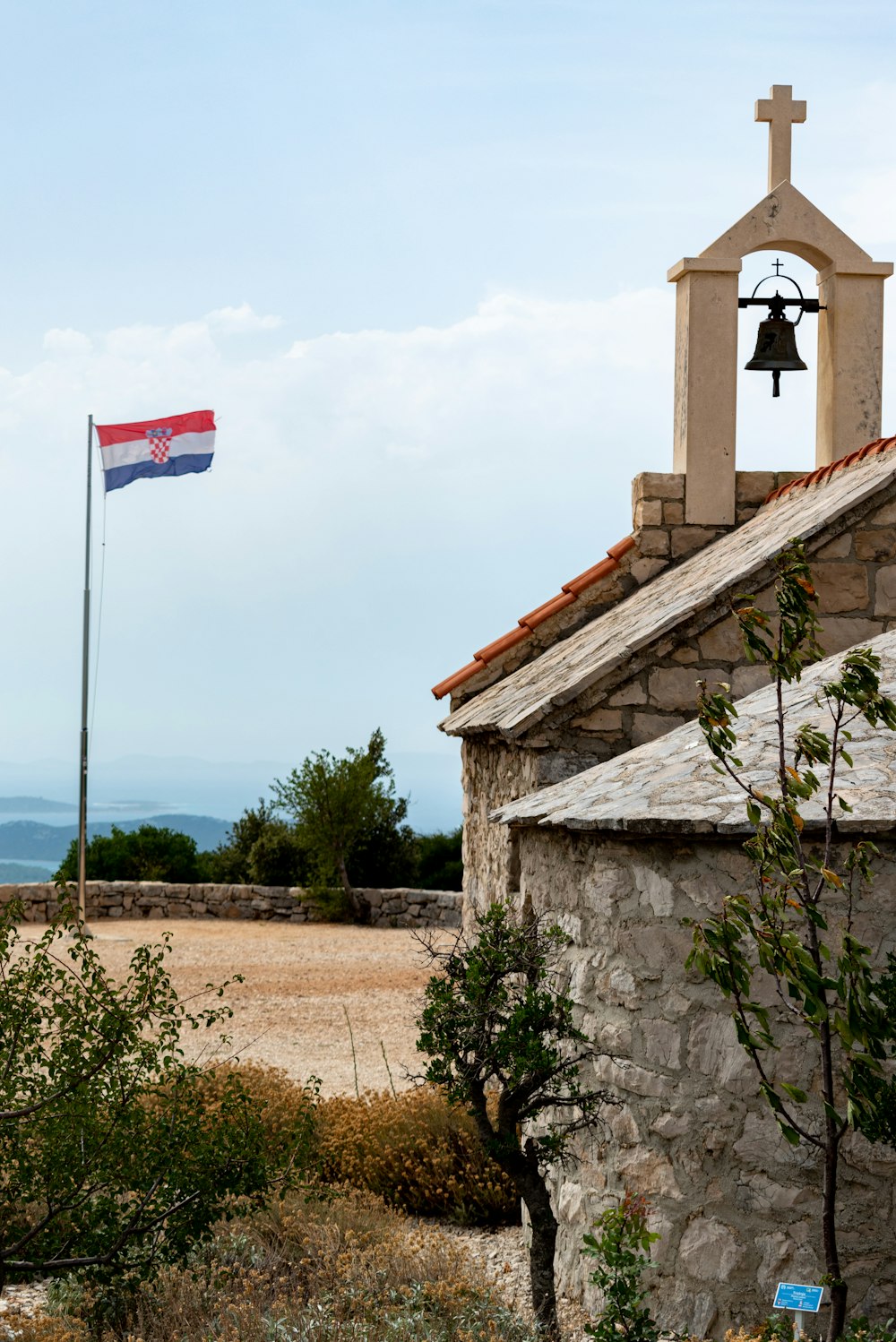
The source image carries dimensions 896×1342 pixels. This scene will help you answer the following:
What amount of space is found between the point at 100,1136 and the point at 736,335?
784cm

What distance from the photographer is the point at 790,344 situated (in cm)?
1066

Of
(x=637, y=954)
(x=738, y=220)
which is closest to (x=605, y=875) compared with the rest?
(x=637, y=954)

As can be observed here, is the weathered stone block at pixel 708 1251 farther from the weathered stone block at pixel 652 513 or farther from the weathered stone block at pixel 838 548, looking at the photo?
the weathered stone block at pixel 652 513

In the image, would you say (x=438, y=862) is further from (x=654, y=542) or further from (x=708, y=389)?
(x=708, y=389)

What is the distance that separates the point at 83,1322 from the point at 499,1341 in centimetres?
190

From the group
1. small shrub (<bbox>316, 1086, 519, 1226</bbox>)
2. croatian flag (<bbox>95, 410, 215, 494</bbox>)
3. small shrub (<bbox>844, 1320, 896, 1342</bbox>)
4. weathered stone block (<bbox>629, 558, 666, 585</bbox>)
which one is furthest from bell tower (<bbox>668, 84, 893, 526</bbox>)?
croatian flag (<bbox>95, 410, 215, 494</bbox>)

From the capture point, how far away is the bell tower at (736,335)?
10.6 m

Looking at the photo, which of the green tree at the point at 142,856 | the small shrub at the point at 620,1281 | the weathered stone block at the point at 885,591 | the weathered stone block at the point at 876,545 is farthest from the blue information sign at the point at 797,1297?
the green tree at the point at 142,856

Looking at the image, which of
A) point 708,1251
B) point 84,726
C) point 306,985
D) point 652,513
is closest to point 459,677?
point 652,513

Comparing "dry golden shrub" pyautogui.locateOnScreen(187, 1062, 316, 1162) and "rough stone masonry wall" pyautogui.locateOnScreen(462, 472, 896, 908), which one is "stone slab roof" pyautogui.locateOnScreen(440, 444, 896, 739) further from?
"dry golden shrub" pyautogui.locateOnScreen(187, 1062, 316, 1162)

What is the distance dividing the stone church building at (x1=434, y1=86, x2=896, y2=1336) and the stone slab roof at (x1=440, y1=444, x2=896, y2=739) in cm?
3

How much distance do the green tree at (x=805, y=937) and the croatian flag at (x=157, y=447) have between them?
15.6 meters

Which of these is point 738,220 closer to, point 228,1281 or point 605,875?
point 605,875

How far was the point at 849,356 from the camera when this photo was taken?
11.0 m
